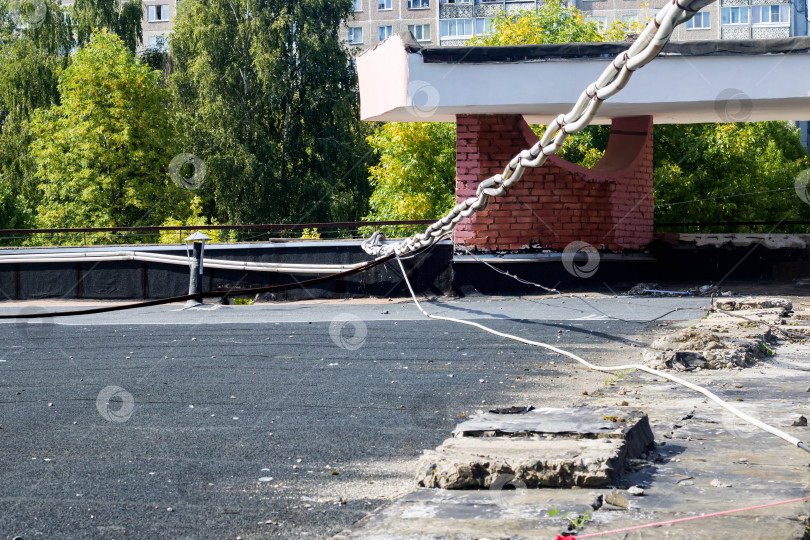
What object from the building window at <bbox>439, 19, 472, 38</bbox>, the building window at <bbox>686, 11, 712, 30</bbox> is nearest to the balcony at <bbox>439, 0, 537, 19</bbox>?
the building window at <bbox>439, 19, 472, 38</bbox>

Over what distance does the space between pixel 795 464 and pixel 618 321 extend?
7.75 m

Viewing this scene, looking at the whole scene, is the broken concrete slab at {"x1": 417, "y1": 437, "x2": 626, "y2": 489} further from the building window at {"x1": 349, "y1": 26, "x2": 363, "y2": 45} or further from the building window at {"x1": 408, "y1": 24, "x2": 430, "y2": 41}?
the building window at {"x1": 349, "y1": 26, "x2": 363, "y2": 45}

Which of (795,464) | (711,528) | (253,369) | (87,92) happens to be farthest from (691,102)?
(87,92)

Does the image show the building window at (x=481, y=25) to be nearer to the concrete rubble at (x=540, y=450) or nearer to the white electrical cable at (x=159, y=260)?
the white electrical cable at (x=159, y=260)

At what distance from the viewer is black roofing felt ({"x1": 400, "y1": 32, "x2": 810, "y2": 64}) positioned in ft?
45.8

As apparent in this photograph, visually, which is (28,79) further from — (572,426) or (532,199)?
(572,426)

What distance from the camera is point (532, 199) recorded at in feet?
51.7

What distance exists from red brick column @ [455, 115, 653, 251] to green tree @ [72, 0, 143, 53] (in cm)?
3534

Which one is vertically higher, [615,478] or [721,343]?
[615,478]

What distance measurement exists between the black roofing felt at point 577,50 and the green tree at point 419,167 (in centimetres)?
1956

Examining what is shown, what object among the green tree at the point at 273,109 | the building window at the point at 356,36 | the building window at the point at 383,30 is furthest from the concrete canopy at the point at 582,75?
the building window at the point at 356,36

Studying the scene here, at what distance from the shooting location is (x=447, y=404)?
6.77 m

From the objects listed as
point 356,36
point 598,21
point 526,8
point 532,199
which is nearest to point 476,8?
point 526,8

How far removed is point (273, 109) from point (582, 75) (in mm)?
28750
